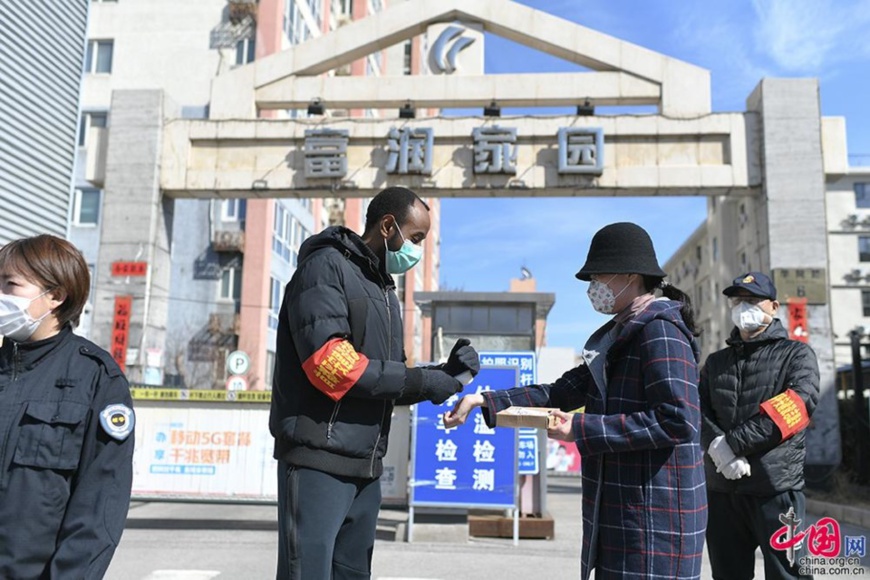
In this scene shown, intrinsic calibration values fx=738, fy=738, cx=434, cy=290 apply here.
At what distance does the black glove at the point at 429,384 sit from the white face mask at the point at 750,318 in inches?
83.8

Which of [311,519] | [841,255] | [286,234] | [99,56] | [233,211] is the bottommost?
[311,519]

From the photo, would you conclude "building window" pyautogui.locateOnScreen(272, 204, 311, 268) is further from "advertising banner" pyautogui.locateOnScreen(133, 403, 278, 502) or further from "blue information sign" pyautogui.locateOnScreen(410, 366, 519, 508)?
"blue information sign" pyautogui.locateOnScreen(410, 366, 519, 508)

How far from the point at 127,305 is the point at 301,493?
13.8m

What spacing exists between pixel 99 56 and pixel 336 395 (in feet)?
115

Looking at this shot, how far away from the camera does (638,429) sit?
2498mm

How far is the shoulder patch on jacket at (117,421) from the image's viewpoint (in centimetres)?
233

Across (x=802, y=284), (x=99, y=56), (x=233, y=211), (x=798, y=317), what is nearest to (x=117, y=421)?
(x=798, y=317)

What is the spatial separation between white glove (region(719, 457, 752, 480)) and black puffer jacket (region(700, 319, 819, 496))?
0.04 m

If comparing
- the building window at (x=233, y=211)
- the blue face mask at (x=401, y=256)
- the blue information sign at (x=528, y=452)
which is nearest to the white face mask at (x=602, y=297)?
the blue face mask at (x=401, y=256)

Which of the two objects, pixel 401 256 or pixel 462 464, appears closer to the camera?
pixel 401 256

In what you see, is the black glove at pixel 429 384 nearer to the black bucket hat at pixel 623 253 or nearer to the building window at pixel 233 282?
the black bucket hat at pixel 623 253

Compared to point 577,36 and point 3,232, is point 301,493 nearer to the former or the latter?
point 3,232

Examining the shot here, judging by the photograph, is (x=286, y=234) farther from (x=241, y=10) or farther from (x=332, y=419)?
(x=332, y=419)

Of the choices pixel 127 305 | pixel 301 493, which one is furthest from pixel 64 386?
pixel 127 305
